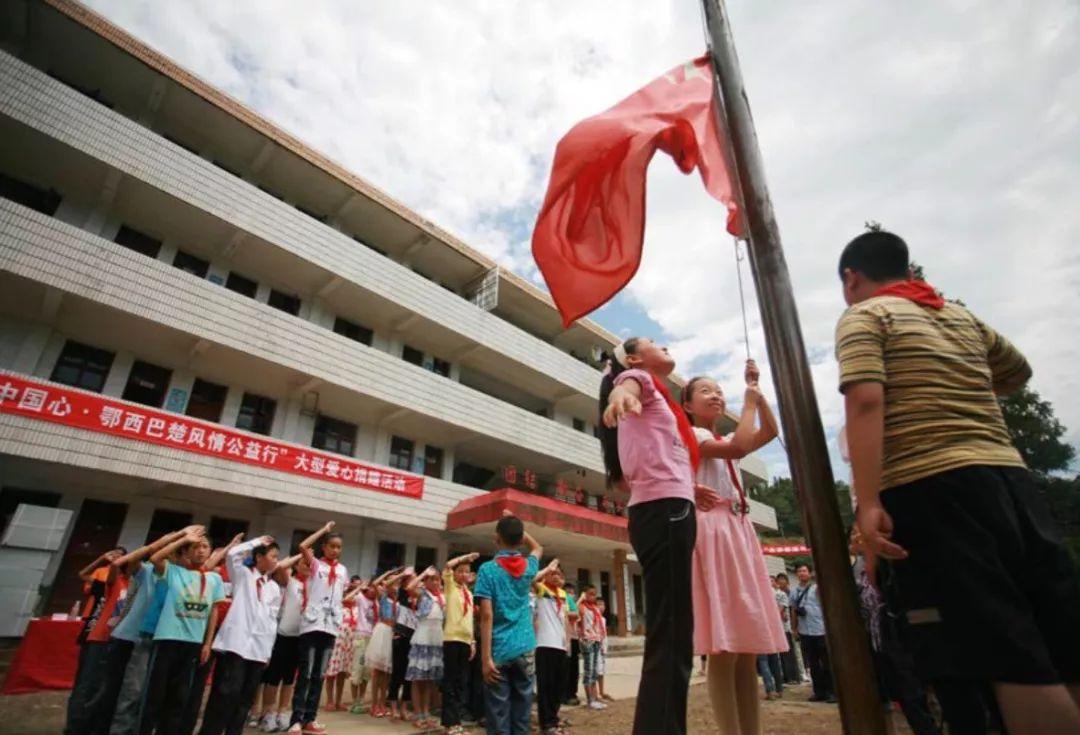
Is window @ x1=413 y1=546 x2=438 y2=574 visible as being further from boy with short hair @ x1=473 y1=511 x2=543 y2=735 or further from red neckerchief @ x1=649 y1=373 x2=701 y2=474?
red neckerchief @ x1=649 y1=373 x2=701 y2=474

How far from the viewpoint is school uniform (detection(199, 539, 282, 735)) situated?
4422mm

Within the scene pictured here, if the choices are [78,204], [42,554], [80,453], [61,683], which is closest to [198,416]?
[80,453]

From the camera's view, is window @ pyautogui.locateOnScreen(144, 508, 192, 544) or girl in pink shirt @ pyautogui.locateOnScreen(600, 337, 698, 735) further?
window @ pyautogui.locateOnScreen(144, 508, 192, 544)

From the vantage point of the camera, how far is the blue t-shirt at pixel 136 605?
450 cm

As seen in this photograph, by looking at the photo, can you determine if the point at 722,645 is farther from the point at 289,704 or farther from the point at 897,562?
the point at 289,704

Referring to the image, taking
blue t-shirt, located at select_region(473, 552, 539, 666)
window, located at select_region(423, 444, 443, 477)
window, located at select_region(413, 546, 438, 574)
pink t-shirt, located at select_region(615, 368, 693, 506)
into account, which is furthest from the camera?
window, located at select_region(423, 444, 443, 477)

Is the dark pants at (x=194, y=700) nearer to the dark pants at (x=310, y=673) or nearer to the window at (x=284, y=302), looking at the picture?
the dark pants at (x=310, y=673)

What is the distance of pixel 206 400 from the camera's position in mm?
13055

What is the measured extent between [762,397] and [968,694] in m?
1.36

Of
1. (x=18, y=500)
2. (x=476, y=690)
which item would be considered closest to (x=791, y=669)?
(x=476, y=690)

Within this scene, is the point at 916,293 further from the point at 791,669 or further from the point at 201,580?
the point at 791,669

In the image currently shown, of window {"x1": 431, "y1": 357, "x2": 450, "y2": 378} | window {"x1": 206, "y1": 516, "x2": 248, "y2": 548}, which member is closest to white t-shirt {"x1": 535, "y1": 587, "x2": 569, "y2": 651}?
window {"x1": 206, "y1": 516, "x2": 248, "y2": 548}

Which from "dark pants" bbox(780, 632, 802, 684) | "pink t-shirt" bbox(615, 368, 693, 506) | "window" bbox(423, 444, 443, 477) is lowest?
"dark pants" bbox(780, 632, 802, 684)

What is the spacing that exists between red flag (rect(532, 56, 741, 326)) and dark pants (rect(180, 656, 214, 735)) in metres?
4.78
